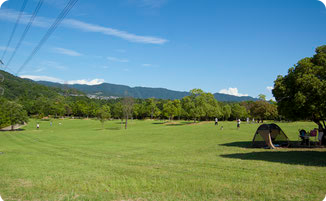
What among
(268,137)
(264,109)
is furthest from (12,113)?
(264,109)

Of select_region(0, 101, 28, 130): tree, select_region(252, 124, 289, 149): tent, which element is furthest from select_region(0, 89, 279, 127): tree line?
select_region(252, 124, 289, 149): tent

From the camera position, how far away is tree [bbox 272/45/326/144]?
19766mm

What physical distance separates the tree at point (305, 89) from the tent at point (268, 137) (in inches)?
90.4

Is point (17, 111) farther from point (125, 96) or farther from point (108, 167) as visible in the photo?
point (108, 167)

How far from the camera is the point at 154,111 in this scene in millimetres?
123062

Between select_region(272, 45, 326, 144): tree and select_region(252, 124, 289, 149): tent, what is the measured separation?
2295 millimetres

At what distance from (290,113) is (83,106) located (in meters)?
122

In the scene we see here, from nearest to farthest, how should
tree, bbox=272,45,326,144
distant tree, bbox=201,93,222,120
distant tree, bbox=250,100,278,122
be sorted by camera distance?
1. tree, bbox=272,45,326,144
2. distant tree, bbox=201,93,222,120
3. distant tree, bbox=250,100,278,122

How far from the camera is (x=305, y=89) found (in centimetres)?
2067

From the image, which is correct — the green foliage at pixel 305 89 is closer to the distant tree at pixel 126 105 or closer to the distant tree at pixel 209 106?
the distant tree at pixel 126 105

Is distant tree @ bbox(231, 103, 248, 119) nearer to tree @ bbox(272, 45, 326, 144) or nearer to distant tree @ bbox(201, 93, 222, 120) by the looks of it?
distant tree @ bbox(201, 93, 222, 120)

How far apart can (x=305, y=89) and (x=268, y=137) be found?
5192mm

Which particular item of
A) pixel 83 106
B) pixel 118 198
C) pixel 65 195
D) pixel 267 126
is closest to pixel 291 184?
pixel 118 198

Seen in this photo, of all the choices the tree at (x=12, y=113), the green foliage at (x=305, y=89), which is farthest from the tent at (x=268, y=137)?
the tree at (x=12, y=113)
